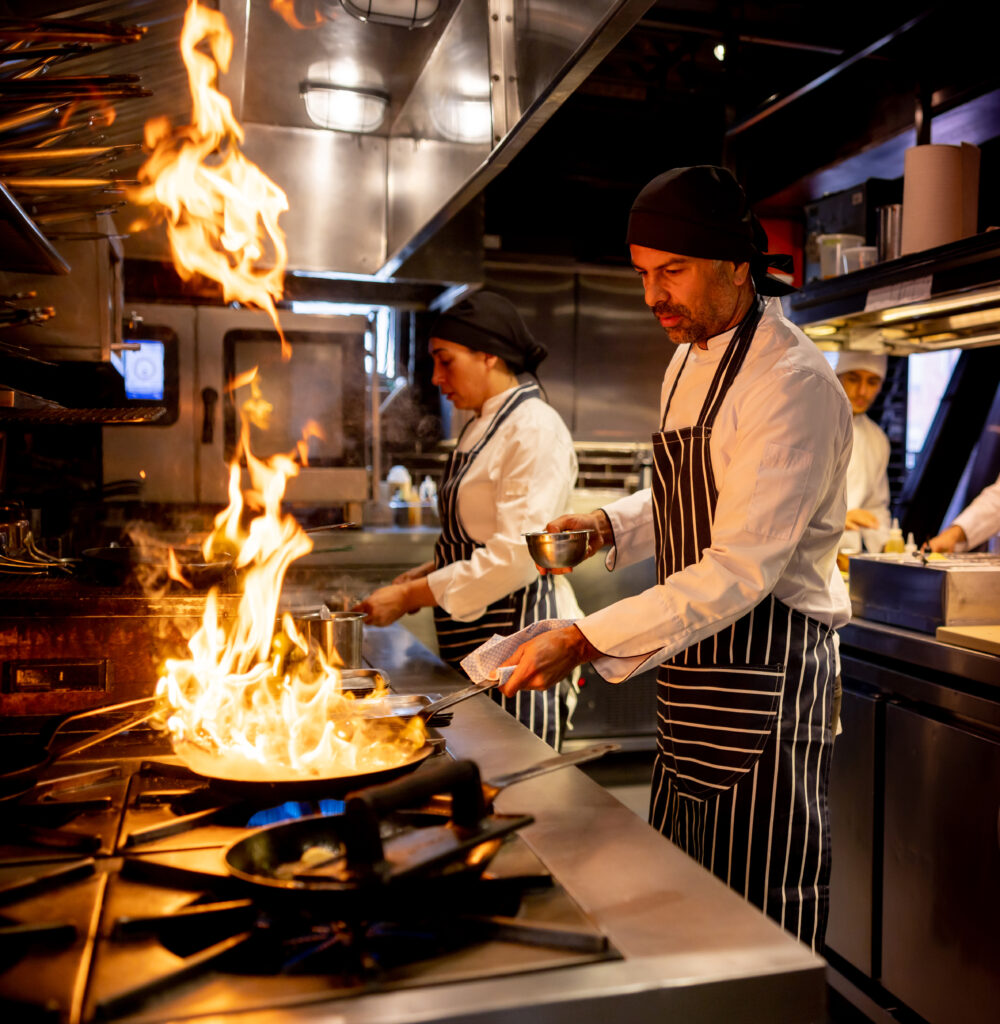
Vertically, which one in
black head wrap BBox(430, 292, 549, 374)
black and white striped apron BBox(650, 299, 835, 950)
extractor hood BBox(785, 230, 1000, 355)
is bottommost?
black and white striped apron BBox(650, 299, 835, 950)

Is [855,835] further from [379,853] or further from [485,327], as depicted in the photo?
[379,853]

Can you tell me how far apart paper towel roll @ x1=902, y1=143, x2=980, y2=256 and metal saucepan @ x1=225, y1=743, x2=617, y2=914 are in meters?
2.19

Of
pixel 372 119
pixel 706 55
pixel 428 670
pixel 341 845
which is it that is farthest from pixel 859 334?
pixel 341 845

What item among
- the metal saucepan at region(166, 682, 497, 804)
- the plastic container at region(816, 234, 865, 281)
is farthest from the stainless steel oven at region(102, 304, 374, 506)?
the metal saucepan at region(166, 682, 497, 804)

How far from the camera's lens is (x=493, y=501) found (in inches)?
102

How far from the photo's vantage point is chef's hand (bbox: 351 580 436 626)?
2295 mm

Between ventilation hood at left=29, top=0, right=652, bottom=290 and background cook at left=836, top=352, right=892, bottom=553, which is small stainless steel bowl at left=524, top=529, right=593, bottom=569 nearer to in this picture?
ventilation hood at left=29, top=0, right=652, bottom=290

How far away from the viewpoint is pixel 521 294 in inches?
205

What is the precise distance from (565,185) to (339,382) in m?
1.94

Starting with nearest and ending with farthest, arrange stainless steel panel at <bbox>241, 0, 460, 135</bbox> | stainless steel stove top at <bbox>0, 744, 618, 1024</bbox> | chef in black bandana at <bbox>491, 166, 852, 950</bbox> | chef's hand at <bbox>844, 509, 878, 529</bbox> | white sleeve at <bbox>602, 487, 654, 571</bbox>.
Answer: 1. stainless steel stove top at <bbox>0, 744, 618, 1024</bbox>
2. chef in black bandana at <bbox>491, 166, 852, 950</bbox>
3. stainless steel panel at <bbox>241, 0, 460, 135</bbox>
4. white sleeve at <bbox>602, 487, 654, 571</bbox>
5. chef's hand at <bbox>844, 509, 878, 529</bbox>

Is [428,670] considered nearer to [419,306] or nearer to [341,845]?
[341,845]

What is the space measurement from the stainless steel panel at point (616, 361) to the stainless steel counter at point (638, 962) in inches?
172

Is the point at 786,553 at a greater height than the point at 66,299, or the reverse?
the point at 66,299

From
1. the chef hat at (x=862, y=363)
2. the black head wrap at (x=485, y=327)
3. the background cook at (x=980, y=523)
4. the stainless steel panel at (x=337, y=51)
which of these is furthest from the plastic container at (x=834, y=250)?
the stainless steel panel at (x=337, y=51)
